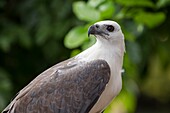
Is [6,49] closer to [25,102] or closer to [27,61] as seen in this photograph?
[27,61]

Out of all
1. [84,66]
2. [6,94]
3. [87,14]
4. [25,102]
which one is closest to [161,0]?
[87,14]

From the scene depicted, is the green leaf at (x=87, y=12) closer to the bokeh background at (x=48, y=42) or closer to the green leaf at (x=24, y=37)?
the bokeh background at (x=48, y=42)

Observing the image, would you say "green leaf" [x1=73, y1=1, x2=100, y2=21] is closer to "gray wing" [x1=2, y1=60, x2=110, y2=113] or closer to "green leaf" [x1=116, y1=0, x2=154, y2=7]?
"green leaf" [x1=116, y1=0, x2=154, y2=7]

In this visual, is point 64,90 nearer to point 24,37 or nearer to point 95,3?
point 95,3

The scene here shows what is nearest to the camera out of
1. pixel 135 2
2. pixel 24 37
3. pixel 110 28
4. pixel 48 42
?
pixel 110 28

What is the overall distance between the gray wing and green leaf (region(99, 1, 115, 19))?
47cm

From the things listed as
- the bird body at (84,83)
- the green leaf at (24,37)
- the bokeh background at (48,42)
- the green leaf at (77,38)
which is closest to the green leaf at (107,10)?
the green leaf at (77,38)

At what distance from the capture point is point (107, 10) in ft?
12.1

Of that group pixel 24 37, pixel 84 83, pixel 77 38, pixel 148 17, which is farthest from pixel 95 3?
pixel 24 37

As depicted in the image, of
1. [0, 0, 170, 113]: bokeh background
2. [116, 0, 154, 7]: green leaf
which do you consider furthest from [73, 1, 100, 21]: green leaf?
[0, 0, 170, 113]: bokeh background

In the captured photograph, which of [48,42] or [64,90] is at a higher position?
[64,90]

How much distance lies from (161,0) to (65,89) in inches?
36.1

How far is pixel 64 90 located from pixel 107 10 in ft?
2.05

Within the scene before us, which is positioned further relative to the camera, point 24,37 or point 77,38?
point 24,37
